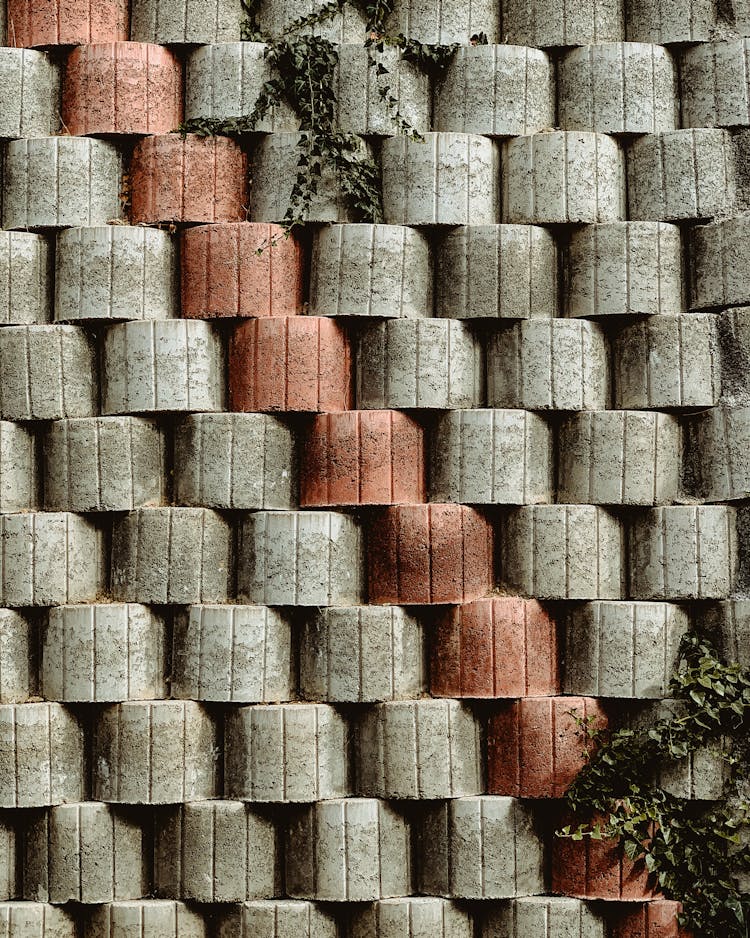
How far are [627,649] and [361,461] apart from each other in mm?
971

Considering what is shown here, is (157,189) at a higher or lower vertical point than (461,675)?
higher

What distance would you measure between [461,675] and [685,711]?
0.67 m

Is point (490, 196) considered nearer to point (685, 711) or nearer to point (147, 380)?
point (147, 380)

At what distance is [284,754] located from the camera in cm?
349

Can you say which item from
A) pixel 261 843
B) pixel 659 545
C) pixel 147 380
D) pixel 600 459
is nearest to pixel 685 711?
pixel 659 545

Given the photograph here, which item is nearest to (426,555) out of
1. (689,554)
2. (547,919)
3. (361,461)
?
(361,461)

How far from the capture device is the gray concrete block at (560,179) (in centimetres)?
366

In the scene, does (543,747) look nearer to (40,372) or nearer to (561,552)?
(561,552)

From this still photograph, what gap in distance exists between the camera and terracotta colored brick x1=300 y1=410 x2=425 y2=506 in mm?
3541

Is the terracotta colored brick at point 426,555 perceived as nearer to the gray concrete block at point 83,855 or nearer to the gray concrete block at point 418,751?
the gray concrete block at point 418,751

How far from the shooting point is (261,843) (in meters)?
3.52

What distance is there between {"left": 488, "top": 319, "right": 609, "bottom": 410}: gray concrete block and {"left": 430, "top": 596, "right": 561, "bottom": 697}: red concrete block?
0.61 metres

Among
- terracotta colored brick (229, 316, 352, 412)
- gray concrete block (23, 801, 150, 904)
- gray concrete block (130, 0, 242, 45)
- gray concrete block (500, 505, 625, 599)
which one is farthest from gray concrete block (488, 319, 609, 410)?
gray concrete block (23, 801, 150, 904)

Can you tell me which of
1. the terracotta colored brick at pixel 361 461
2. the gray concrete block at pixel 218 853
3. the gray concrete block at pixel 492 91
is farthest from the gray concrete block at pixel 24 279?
the gray concrete block at pixel 218 853
